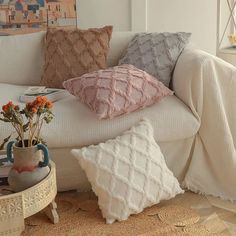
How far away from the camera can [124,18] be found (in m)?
3.23

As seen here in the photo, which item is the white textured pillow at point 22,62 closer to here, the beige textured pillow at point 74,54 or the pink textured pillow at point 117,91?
the beige textured pillow at point 74,54

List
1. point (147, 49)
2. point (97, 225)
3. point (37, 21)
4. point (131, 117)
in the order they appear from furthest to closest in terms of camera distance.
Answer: point (37, 21)
point (147, 49)
point (131, 117)
point (97, 225)

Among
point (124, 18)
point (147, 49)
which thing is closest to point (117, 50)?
point (147, 49)

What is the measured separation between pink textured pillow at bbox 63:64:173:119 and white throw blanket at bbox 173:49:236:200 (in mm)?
162

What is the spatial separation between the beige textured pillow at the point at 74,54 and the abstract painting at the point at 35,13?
559 millimetres

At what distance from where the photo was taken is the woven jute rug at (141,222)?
5.96 feet

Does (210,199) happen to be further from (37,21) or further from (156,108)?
(37,21)

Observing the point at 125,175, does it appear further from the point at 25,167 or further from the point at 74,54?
the point at 74,54

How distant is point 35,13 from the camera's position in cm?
307

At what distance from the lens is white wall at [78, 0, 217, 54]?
3.19m

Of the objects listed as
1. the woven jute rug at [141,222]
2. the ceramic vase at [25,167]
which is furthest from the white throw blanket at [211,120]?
the ceramic vase at [25,167]

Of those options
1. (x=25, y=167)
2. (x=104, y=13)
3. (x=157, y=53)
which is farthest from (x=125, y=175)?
(x=104, y=13)

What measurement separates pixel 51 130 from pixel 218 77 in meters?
0.88

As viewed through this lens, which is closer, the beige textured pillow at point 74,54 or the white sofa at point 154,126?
the white sofa at point 154,126
